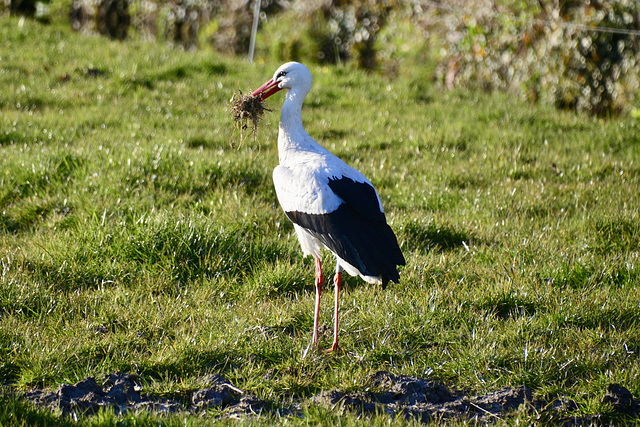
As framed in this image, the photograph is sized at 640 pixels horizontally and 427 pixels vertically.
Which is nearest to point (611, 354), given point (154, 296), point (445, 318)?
point (445, 318)

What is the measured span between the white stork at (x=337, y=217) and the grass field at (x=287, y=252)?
472 mm

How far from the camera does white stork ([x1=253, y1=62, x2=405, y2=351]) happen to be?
12.0 ft

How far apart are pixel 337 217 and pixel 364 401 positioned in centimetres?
107

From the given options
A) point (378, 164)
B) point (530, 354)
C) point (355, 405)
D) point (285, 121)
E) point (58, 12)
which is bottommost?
point (355, 405)

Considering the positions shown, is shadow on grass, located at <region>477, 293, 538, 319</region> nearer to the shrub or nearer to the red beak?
the red beak

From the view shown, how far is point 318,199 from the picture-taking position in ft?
12.6

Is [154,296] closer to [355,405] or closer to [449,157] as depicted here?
[355,405]

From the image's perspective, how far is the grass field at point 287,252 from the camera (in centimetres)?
358

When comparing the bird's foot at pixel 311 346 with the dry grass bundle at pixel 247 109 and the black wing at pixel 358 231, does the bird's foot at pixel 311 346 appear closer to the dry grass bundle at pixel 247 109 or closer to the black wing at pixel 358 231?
the black wing at pixel 358 231

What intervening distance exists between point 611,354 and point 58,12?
13.2 m

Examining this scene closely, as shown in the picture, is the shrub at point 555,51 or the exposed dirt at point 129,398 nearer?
the exposed dirt at point 129,398

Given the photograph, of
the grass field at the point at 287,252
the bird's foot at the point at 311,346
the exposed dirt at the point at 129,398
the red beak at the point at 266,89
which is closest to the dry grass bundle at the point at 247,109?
the red beak at the point at 266,89

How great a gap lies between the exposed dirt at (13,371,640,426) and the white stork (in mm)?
554

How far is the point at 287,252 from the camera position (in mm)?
4875
